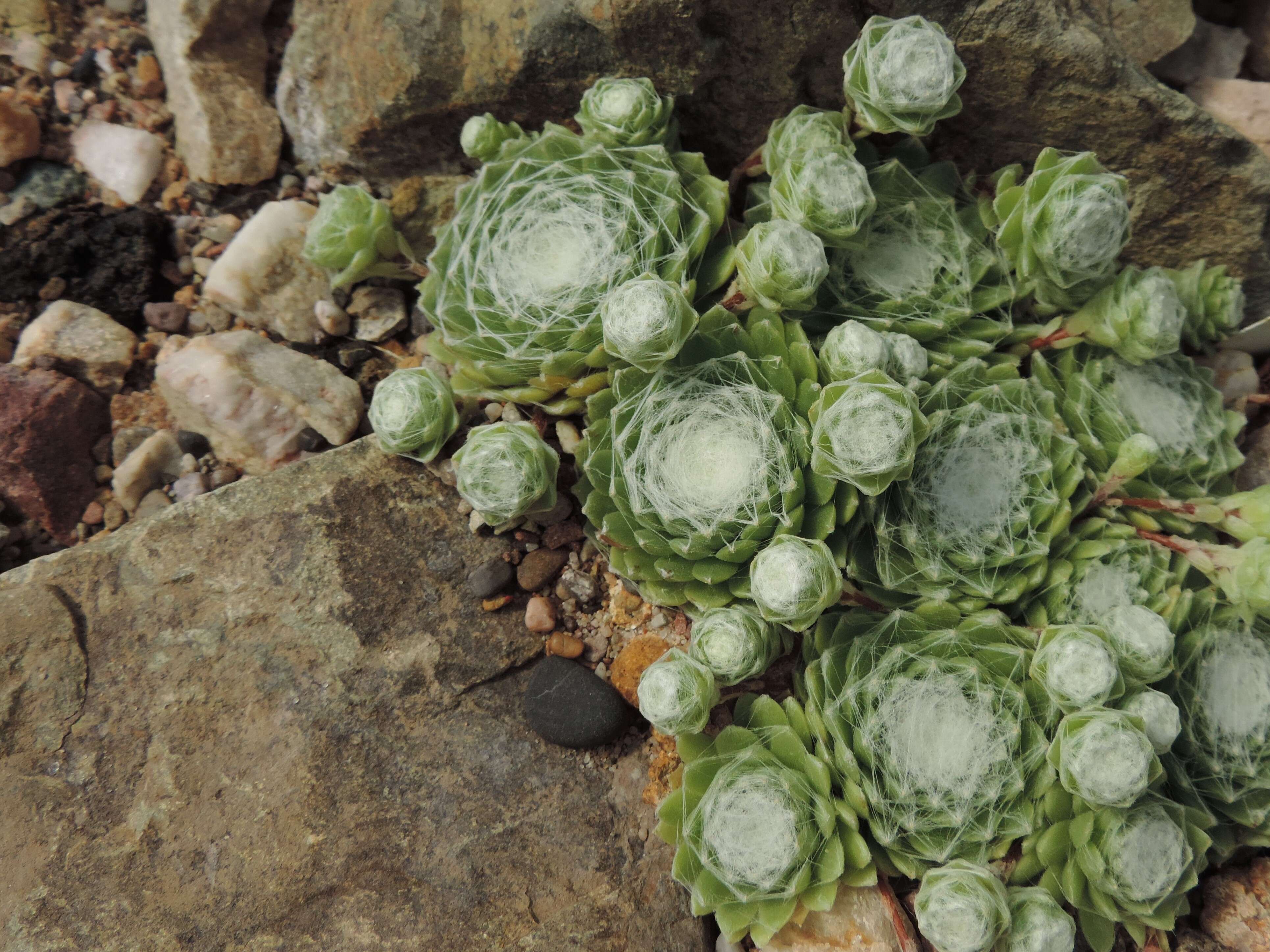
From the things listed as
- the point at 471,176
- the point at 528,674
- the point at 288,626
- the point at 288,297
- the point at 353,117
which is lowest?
the point at 528,674

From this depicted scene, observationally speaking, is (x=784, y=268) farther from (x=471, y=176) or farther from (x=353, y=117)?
(x=353, y=117)

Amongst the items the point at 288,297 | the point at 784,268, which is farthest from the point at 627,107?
the point at 288,297

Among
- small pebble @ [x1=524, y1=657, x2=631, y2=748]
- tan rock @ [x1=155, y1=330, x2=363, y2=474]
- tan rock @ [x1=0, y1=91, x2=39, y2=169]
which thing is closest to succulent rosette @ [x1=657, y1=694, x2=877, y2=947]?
small pebble @ [x1=524, y1=657, x2=631, y2=748]

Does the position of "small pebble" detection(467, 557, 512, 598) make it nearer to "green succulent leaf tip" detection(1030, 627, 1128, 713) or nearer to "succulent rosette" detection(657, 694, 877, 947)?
"succulent rosette" detection(657, 694, 877, 947)

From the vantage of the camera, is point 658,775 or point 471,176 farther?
point 471,176

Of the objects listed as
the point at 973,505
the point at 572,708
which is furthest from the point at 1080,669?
the point at 572,708

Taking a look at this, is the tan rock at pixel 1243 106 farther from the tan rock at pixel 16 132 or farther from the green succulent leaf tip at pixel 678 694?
the tan rock at pixel 16 132
